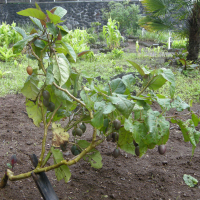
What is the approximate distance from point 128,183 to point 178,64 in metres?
5.09

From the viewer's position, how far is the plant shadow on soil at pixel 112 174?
1.37m

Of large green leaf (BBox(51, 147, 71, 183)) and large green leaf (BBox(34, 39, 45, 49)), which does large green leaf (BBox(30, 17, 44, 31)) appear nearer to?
large green leaf (BBox(34, 39, 45, 49))

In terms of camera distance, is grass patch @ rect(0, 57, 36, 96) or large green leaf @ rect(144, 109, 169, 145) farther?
grass patch @ rect(0, 57, 36, 96)

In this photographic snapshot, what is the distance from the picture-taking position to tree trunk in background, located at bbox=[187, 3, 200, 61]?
228 inches

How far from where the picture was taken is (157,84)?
1161 millimetres

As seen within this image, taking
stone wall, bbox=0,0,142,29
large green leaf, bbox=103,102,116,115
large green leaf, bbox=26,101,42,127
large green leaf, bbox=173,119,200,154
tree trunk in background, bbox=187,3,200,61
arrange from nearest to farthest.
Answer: large green leaf, bbox=103,102,116,115 < large green leaf, bbox=173,119,200,154 < large green leaf, bbox=26,101,42,127 < tree trunk in background, bbox=187,3,200,61 < stone wall, bbox=0,0,142,29

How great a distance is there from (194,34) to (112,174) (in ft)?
18.3

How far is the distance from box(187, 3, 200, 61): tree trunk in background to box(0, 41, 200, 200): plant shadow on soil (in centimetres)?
462

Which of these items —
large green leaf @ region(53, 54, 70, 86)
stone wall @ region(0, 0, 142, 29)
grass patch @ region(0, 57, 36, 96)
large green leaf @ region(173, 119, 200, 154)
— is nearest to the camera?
large green leaf @ region(53, 54, 70, 86)

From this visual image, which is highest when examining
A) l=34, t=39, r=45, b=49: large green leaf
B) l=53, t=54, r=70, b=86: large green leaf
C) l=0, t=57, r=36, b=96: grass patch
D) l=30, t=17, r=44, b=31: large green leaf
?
l=30, t=17, r=44, b=31: large green leaf

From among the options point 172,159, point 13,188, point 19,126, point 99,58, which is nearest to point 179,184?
point 172,159

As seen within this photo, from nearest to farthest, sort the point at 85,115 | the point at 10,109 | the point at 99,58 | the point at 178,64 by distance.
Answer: the point at 85,115
the point at 10,109
the point at 178,64
the point at 99,58

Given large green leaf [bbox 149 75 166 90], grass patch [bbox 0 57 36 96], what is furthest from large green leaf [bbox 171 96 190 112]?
grass patch [bbox 0 57 36 96]

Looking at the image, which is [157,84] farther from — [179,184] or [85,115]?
[179,184]
